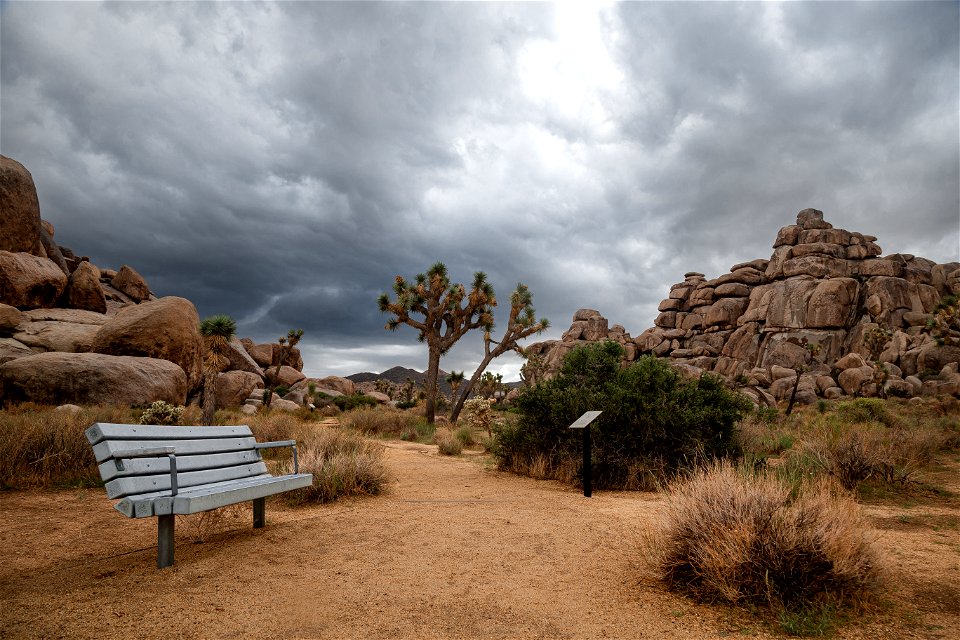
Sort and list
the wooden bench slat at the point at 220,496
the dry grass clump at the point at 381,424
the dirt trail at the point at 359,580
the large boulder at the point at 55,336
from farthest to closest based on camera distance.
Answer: the dry grass clump at the point at 381,424 → the large boulder at the point at 55,336 → the wooden bench slat at the point at 220,496 → the dirt trail at the point at 359,580

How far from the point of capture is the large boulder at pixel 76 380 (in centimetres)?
1664

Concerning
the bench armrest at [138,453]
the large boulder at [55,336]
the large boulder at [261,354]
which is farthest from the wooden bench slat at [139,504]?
the large boulder at [261,354]

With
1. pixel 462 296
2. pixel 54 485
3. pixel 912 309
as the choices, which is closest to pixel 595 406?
pixel 54 485

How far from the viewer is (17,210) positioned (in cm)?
2522

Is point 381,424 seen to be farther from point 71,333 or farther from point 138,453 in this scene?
point 138,453

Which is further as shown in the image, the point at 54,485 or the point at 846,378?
the point at 846,378

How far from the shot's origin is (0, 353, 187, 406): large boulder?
16641 mm

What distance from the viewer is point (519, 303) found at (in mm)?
29891

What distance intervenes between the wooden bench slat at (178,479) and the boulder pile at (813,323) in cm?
4026

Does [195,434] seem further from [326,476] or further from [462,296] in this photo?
[462,296]

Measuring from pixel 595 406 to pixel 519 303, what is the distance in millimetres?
19620

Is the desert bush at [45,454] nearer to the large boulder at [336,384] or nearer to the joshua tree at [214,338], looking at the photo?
the joshua tree at [214,338]

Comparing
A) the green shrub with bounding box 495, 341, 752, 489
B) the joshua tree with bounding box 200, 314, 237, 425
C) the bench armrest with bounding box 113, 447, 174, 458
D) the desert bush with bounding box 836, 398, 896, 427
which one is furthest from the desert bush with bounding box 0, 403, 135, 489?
the desert bush with bounding box 836, 398, 896, 427

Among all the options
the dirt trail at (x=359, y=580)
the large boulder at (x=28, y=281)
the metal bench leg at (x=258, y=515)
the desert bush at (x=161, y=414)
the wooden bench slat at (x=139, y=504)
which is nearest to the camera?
the dirt trail at (x=359, y=580)
